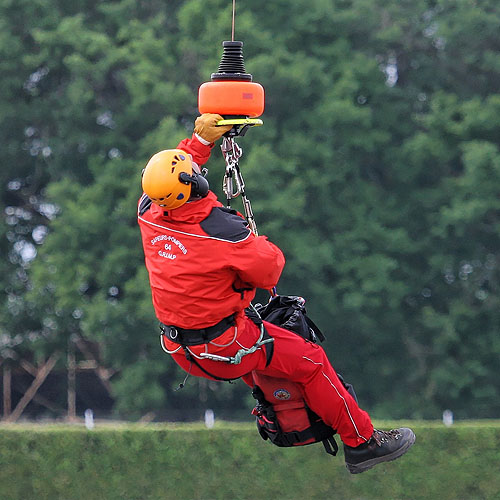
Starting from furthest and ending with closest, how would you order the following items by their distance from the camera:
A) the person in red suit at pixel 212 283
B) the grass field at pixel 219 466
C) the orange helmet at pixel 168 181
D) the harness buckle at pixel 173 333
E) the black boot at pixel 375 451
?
the grass field at pixel 219 466, the black boot at pixel 375 451, the harness buckle at pixel 173 333, the person in red suit at pixel 212 283, the orange helmet at pixel 168 181

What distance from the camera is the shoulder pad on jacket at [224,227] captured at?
827cm

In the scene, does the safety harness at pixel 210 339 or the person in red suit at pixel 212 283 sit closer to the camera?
the person in red suit at pixel 212 283

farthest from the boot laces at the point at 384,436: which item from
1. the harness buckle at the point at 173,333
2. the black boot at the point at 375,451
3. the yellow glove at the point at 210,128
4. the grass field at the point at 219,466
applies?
the grass field at the point at 219,466

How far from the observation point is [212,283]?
837 cm

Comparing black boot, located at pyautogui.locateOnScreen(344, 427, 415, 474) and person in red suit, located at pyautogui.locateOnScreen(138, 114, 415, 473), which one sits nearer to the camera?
person in red suit, located at pyautogui.locateOnScreen(138, 114, 415, 473)

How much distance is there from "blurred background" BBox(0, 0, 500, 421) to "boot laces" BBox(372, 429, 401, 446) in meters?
18.5

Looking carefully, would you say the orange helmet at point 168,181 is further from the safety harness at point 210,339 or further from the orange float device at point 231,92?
the safety harness at point 210,339

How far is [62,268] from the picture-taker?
29844 millimetres

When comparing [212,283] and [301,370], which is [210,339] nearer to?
[212,283]

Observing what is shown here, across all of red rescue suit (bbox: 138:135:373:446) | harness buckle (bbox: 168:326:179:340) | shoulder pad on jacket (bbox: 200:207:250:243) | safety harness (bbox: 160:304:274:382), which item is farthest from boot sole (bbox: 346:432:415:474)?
shoulder pad on jacket (bbox: 200:207:250:243)

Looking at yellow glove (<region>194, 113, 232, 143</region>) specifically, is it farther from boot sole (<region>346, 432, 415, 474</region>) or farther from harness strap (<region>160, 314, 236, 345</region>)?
boot sole (<region>346, 432, 415, 474</region>)

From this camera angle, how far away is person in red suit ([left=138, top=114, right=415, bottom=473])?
826cm

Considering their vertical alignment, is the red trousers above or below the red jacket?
below

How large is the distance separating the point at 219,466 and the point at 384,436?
7.08 m
